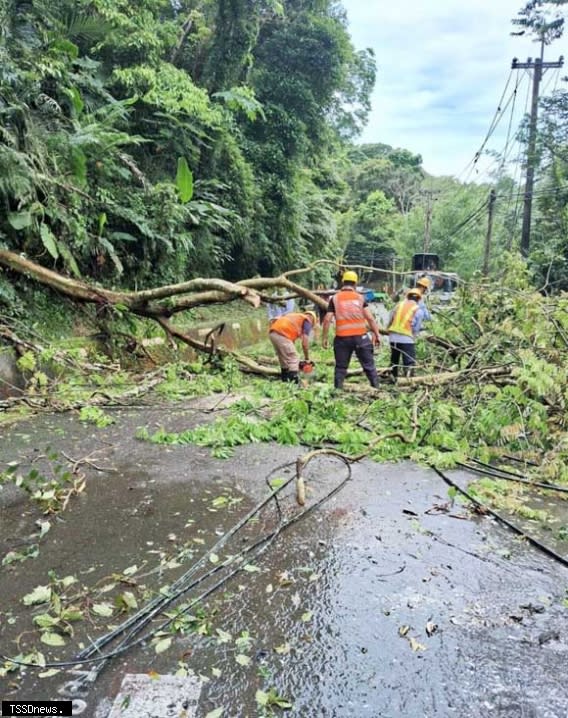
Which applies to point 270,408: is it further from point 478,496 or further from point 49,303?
point 49,303

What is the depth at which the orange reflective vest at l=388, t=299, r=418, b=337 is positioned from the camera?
7.79 m

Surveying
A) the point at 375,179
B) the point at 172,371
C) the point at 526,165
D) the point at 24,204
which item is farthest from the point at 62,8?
the point at 375,179

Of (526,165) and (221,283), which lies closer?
(221,283)

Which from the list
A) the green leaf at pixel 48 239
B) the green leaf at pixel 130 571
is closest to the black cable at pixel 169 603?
the green leaf at pixel 130 571

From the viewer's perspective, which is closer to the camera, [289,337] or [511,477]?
[511,477]

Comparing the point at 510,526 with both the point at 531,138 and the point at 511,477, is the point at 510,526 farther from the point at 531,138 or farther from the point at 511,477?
the point at 531,138

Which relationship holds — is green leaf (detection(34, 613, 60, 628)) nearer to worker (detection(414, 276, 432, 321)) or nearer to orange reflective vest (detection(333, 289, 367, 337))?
orange reflective vest (detection(333, 289, 367, 337))

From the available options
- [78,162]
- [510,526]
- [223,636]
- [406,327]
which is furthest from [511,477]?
[78,162]

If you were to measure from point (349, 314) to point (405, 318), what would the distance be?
46.7 inches

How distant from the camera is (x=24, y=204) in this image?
289 inches

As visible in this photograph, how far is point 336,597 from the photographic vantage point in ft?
8.57

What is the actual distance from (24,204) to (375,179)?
43.7 m

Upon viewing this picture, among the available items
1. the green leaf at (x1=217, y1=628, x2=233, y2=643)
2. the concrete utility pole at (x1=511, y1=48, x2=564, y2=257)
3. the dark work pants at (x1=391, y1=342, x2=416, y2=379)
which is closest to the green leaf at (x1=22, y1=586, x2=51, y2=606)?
the green leaf at (x1=217, y1=628, x2=233, y2=643)

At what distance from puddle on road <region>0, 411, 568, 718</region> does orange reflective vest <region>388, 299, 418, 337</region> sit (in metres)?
3.86
